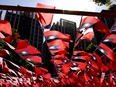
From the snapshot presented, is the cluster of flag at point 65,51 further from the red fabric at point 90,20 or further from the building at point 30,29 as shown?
the building at point 30,29

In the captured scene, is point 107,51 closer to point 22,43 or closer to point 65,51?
point 65,51

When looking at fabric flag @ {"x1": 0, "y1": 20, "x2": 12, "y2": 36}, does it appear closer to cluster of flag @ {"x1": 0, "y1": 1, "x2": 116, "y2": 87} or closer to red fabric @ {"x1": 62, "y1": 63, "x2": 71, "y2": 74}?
cluster of flag @ {"x1": 0, "y1": 1, "x2": 116, "y2": 87}

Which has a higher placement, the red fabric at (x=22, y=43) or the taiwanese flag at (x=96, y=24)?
the taiwanese flag at (x=96, y=24)

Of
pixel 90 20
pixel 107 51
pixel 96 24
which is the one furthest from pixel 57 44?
pixel 96 24

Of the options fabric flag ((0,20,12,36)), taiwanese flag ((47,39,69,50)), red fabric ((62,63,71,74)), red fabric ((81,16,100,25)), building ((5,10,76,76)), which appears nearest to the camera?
fabric flag ((0,20,12,36))

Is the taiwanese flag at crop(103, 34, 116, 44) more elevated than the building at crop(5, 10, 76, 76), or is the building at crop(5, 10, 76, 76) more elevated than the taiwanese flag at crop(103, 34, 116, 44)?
the taiwanese flag at crop(103, 34, 116, 44)

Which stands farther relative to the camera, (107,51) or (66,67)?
(66,67)

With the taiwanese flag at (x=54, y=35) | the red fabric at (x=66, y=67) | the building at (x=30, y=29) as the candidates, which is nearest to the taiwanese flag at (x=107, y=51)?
the taiwanese flag at (x=54, y=35)

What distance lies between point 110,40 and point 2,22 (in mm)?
2887

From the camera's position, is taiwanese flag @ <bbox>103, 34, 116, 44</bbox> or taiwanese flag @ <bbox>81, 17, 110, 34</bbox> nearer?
taiwanese flag @ <bbox>81, 17, 110, 34</bbox>

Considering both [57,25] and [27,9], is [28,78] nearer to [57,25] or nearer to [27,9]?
[27,9]

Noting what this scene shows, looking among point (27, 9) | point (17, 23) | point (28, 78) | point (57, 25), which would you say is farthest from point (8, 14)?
point (27, 9)

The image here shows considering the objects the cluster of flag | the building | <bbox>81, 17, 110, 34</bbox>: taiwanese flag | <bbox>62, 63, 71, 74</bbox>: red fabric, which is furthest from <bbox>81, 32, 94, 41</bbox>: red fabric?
the building

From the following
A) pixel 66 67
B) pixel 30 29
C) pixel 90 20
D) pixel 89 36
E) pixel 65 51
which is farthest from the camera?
pixel 30 29
